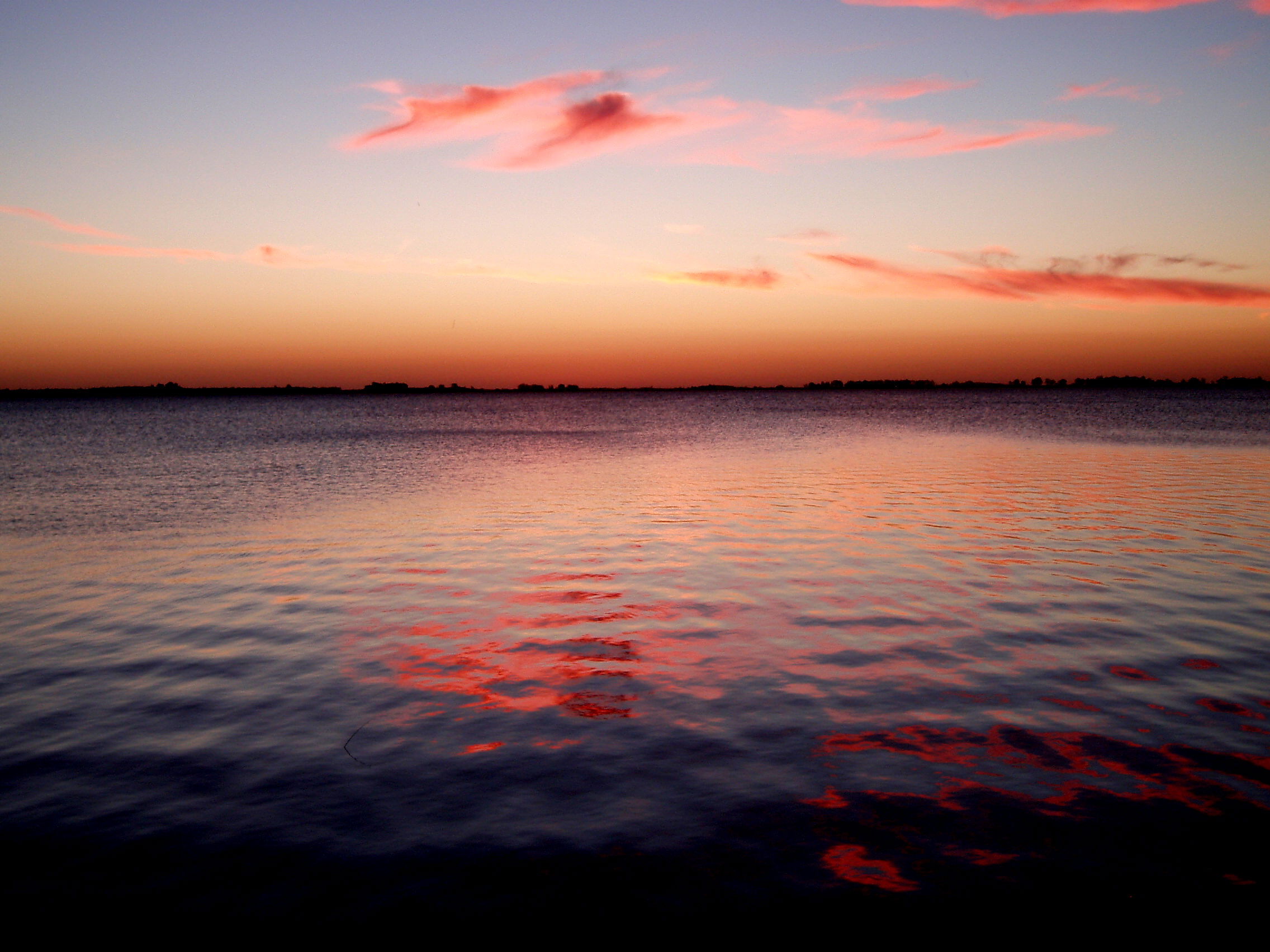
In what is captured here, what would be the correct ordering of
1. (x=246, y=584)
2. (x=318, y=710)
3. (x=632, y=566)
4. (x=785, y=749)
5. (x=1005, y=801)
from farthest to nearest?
(x=632, y=566)
(x=246, y=584)
(x=318, y=710)
(x=785, y=749)
(x=1005, y=801)

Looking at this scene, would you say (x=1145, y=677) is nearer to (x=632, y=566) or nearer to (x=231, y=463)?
(x=632, y=566)

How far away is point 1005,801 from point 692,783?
2.97m

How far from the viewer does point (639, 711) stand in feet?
33.3

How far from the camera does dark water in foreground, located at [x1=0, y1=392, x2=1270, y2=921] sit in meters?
6.68

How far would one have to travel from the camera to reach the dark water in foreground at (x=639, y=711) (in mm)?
6676

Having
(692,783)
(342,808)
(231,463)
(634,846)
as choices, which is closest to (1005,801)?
(692,783)

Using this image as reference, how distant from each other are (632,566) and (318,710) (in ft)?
31.4

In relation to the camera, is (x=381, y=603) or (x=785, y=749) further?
Result: (x=381, y=603)

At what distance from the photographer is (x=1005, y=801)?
25.1ft

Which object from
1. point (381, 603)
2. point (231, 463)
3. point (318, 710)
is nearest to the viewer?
point (318, 710)

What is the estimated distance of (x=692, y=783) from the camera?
813 centimetres

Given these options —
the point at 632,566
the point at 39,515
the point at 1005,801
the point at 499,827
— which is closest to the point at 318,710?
the point at 499,827

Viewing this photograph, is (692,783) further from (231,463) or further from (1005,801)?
(231,463)

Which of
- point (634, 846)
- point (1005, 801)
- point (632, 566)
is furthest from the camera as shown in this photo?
point (632, 566)
